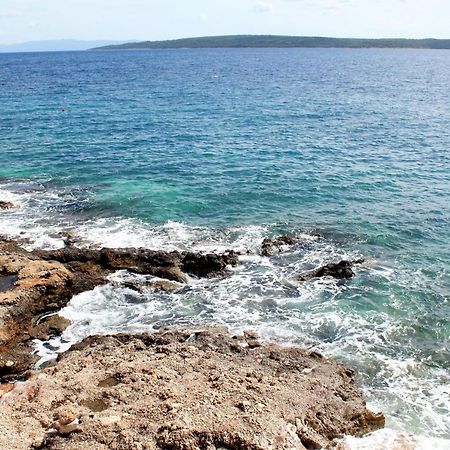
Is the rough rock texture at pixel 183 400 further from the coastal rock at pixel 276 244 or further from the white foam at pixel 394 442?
the coastal rock at pixel 276 244

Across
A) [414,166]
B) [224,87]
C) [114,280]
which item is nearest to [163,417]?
[114,280]

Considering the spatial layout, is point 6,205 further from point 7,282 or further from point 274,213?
point 274,213

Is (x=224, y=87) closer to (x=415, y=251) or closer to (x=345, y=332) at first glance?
(x=415, y=251)

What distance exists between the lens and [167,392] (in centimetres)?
1955

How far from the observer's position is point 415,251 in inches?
1371

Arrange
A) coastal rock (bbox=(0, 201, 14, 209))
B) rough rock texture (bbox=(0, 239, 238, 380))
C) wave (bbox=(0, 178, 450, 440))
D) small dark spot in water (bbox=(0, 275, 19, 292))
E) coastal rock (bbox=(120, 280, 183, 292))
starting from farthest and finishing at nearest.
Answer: coastal rock (bbox=(0, 201, 14, 209))
coastal rock (bbox=(120, 280, 183, 292))
small dark spot in water (bbox=(0, 275, 19, 292))
rough rock texture (bbox=(0, 239, 238, 380))
wave (bbox=(0, 178, 450, 440))

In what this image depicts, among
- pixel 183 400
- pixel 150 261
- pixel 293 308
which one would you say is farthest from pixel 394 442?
pixel 150 261

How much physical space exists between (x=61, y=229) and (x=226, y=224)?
1277 cm

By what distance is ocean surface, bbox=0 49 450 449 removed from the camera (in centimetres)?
2619

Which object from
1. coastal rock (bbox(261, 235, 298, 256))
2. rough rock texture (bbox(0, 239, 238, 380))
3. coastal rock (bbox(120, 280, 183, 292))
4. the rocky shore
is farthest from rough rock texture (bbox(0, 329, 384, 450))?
coastal rock (bbox(261, 235, 298, 256))

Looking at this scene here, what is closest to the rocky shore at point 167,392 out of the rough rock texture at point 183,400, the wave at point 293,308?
the rough rock texture at point 183,400

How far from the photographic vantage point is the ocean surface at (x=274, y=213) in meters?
26.2

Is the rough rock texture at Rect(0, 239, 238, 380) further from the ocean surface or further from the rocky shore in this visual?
the ocean surface

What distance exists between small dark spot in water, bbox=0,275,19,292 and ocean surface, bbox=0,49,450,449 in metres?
3.81
